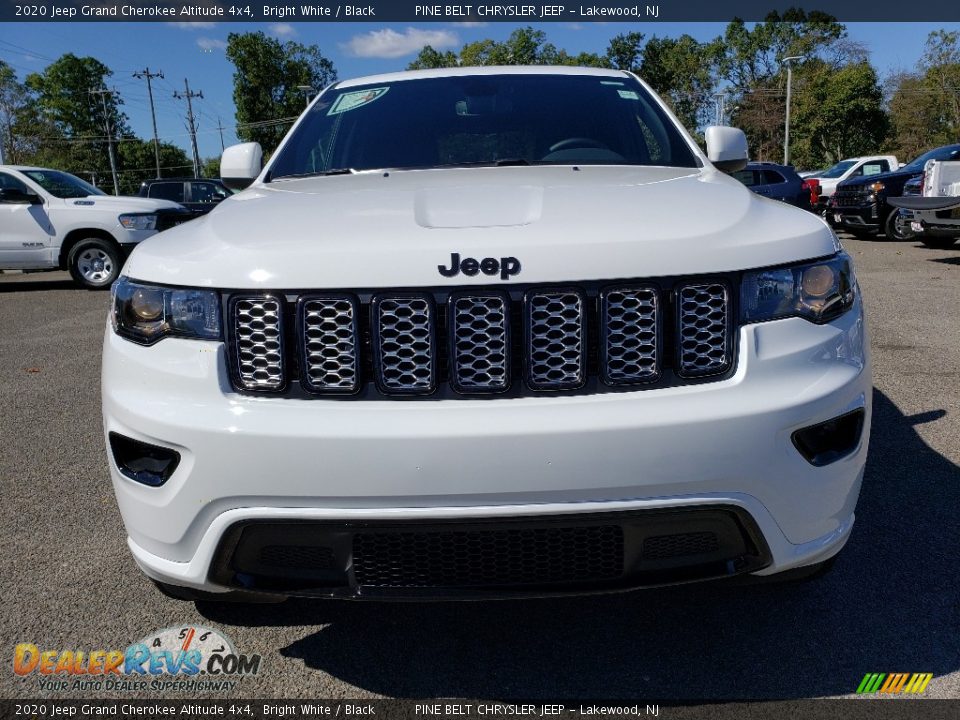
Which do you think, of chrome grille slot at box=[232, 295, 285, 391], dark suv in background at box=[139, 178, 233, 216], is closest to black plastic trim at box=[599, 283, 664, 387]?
chrome grille slot at box=[232, 295, 285, 391]

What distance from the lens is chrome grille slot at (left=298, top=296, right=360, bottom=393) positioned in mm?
1896

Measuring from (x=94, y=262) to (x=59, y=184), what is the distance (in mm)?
1244

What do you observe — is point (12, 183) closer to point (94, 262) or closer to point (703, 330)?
point (94, 262)

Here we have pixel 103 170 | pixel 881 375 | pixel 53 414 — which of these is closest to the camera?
pixel 53 414

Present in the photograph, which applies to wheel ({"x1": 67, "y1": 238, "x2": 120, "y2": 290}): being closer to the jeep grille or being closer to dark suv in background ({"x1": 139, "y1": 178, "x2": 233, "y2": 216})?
dark suv in background ({"x1": 139, "y1": 178, "x2": 233, "y2": 216})

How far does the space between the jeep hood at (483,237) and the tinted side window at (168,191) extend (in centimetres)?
1751

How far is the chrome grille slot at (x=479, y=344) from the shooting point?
1.88 meters

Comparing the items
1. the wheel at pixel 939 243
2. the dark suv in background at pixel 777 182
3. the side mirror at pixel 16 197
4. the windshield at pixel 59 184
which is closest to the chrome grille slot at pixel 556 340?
the windshield at pixel 59 184

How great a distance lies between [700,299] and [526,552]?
2.30ft

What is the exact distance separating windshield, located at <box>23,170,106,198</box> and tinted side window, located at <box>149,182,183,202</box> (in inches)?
251

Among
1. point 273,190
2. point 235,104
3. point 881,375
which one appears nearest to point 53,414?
point 273,190

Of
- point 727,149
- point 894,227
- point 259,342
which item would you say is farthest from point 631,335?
point 894,227

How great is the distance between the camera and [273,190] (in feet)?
9.07

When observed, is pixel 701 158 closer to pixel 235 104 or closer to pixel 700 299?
pixel 700 299
